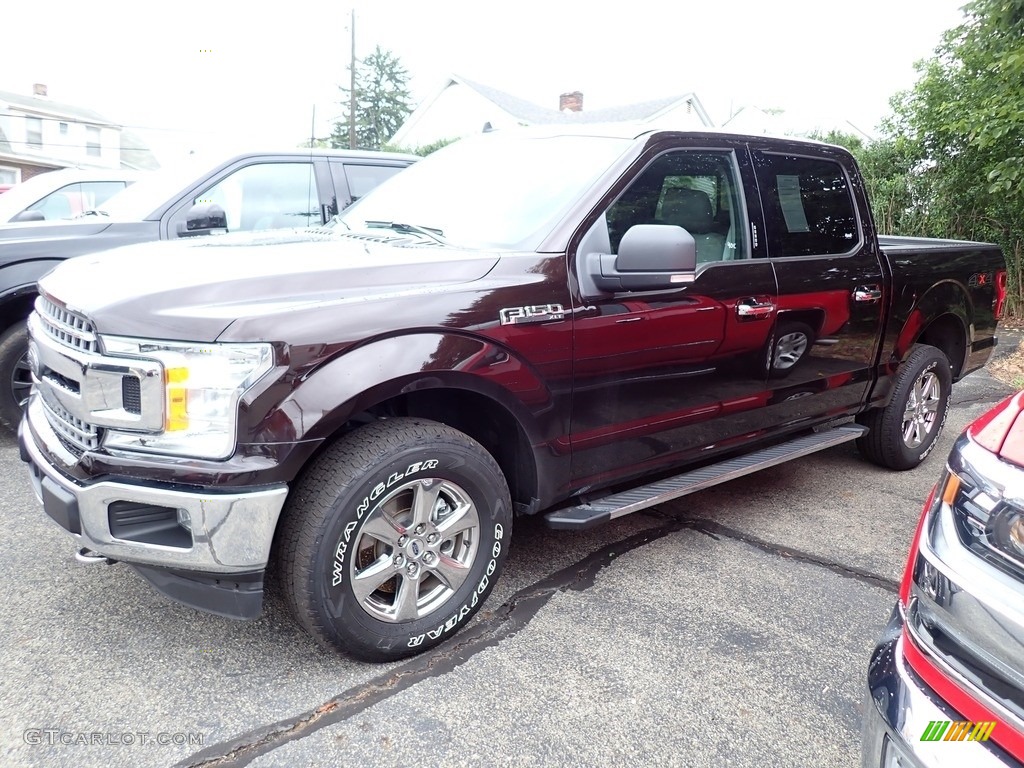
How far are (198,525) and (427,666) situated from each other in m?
0.91

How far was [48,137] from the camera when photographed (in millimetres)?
42094

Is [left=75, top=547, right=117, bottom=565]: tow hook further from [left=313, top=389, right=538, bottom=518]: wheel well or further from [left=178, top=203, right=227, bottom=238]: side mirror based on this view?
[left=178, top=203, right=227, bottom=238]: side mirror

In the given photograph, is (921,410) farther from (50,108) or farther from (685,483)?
(50,108)

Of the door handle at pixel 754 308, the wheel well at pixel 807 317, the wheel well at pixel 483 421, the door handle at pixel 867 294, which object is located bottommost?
the wheel well at pixel 483 421

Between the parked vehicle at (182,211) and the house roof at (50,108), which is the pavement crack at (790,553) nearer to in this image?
the parked vehicle at (182,211)

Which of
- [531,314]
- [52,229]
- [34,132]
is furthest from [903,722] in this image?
[34,132]

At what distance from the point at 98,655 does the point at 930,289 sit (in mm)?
4504

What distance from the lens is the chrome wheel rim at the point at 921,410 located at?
15.4ft

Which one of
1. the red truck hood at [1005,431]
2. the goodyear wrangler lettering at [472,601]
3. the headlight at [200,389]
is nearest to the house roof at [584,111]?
the goodyear wrangler lettering at [472,601]

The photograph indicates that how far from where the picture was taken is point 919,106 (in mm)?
11680

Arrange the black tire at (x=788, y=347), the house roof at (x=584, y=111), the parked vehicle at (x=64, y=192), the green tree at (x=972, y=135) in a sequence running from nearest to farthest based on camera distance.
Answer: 1. the black tire at (x=788, y=347)
2. the parked vehicle at (x=64, y=192)
3. the green tree at (x=972, y=135)
4. the house roof at (x=584, y=111)

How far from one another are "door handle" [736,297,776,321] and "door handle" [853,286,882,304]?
0.76m

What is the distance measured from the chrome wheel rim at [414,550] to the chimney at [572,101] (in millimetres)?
33994

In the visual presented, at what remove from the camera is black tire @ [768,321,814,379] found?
3.59m
